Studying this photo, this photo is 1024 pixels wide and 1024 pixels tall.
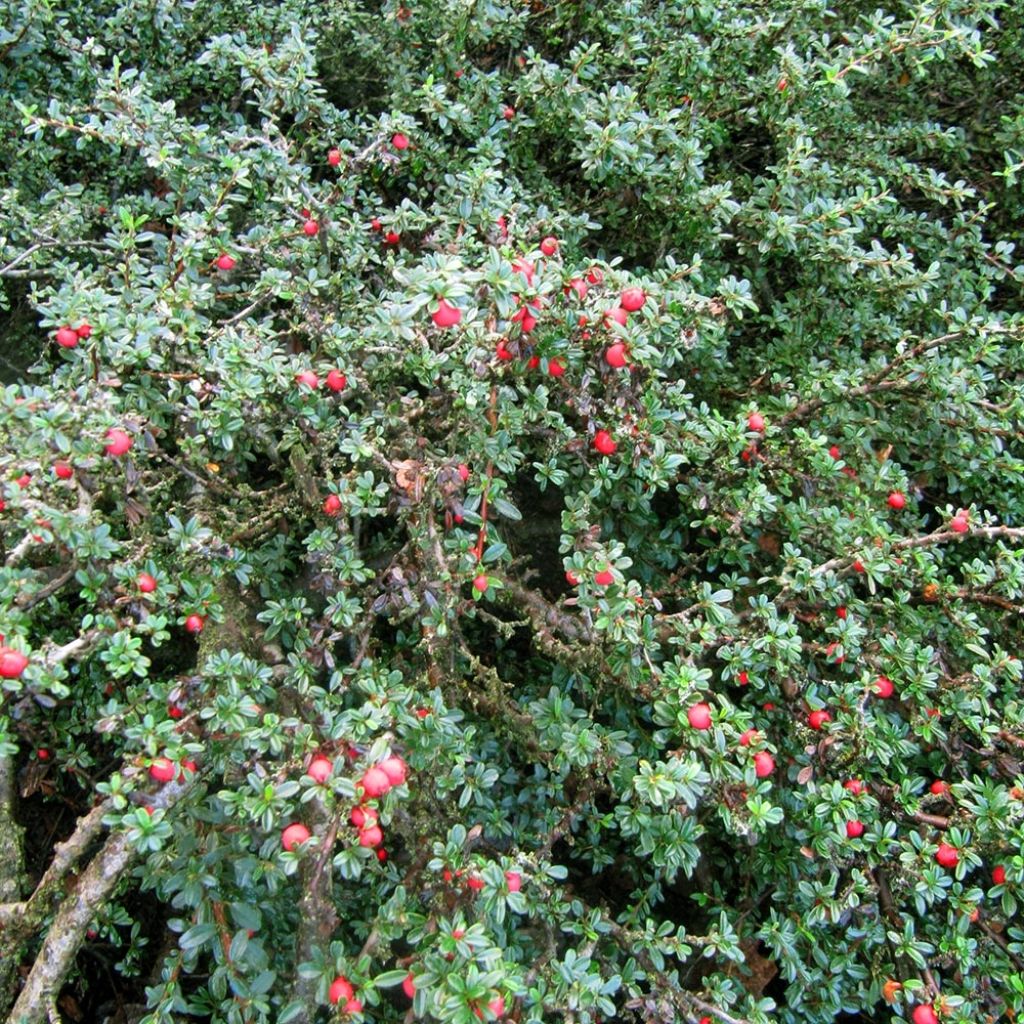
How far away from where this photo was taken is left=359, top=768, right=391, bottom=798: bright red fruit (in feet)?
5.19

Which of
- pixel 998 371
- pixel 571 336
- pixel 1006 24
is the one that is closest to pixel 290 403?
pixel 571 336

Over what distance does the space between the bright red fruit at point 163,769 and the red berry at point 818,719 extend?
4.78 ft

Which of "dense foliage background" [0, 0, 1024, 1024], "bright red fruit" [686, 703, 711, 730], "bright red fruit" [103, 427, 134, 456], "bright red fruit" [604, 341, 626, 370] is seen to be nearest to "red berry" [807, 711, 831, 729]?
"dense foliage background" [0, 0, 1024, 1024]

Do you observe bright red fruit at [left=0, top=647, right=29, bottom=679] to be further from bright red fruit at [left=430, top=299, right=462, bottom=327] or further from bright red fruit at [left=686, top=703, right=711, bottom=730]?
bright red fruit at [left=686, top=703, right=711, bottom=730]

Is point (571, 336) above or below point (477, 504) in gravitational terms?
A: above

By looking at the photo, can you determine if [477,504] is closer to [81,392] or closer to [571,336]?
[571,336]

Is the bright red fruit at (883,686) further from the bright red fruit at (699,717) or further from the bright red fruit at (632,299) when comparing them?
the bright red fruit at (632,299)

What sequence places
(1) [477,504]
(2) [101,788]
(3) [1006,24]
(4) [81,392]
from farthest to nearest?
1. (3) [1006,24]
2. (1) [477,504]
3. (4) [81,392]
4. (2) [101,788]

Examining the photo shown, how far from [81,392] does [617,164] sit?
67.0 inches

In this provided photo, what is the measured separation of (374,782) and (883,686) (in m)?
1.29

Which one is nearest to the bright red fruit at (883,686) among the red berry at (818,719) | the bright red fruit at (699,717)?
the red berry at (818,719)

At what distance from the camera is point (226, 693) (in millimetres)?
1881

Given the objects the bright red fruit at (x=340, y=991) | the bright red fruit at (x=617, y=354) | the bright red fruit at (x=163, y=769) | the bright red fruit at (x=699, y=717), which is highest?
the bright red fruit at (x=617, y=354)

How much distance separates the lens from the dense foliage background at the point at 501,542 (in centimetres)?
185
